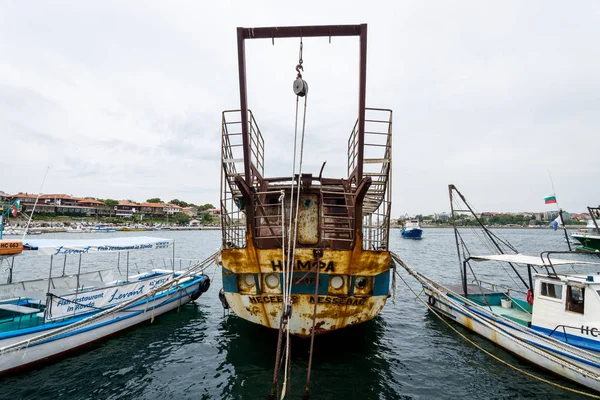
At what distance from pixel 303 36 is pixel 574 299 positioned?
37.6 ft

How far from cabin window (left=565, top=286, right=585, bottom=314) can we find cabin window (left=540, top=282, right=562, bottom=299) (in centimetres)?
26

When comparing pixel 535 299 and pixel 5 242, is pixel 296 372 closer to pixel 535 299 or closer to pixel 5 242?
pixel 535 299

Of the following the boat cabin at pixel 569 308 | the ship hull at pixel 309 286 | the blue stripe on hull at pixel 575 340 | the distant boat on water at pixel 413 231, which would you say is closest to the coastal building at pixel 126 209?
the distant boat on water at pixel 413 231

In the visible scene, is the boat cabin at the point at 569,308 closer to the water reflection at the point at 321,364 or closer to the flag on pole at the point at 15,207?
the water reflection at the point at 321,364

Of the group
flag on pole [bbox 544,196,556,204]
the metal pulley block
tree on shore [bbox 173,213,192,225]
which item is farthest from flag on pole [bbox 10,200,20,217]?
tree on shore [bbox 173,213,192,225]

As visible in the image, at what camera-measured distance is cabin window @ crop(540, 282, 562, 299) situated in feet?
31.9

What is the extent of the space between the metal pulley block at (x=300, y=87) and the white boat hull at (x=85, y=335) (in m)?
9.79

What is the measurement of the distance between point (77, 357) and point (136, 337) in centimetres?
213

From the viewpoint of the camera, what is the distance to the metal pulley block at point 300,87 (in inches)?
296

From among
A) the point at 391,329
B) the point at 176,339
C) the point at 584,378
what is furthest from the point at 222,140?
the point at 584,378

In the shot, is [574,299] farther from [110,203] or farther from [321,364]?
[110,203]

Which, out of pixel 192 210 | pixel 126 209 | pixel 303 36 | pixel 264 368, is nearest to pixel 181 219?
pixel 126 209

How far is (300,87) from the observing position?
24.7ft

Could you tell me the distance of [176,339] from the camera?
12.0 meters
